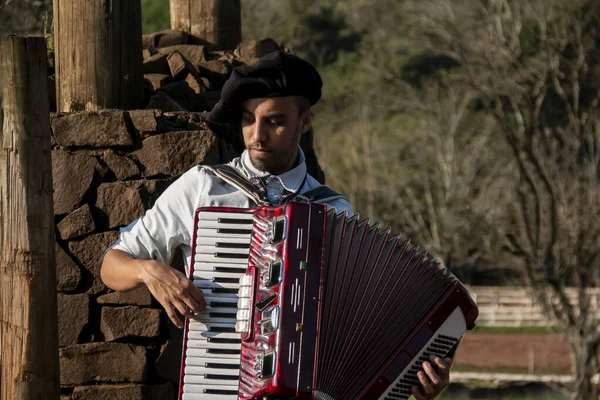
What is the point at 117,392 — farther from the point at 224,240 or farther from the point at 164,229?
the point at 224,240

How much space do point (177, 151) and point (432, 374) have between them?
1.70 meters

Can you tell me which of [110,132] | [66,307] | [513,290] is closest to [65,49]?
[110,132]

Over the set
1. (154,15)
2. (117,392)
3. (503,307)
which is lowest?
(503,307)

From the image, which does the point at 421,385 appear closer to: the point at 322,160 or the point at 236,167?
the point at 236,167

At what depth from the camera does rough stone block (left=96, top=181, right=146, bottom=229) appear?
460 centimetres

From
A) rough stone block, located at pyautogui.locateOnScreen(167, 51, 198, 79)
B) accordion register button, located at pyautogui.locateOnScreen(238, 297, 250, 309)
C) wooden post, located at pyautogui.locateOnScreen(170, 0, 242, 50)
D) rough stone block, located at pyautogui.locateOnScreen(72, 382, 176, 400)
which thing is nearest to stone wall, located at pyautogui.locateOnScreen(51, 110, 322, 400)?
rough stone block, located at pyautogui.locateOnScreen(72, 382, 176, 400)

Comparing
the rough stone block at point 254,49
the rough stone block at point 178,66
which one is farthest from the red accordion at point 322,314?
the rough stone block at point 254,49

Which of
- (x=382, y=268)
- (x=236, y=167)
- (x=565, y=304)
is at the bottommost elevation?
(x=565, y=304)

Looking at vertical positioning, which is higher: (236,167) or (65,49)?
(65,49)

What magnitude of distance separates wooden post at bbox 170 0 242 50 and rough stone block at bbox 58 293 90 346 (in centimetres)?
218

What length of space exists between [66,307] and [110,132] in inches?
27.3

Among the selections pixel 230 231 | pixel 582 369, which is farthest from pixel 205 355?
pixel 582 369

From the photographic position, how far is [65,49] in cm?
492

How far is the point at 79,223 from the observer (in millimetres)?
4641
